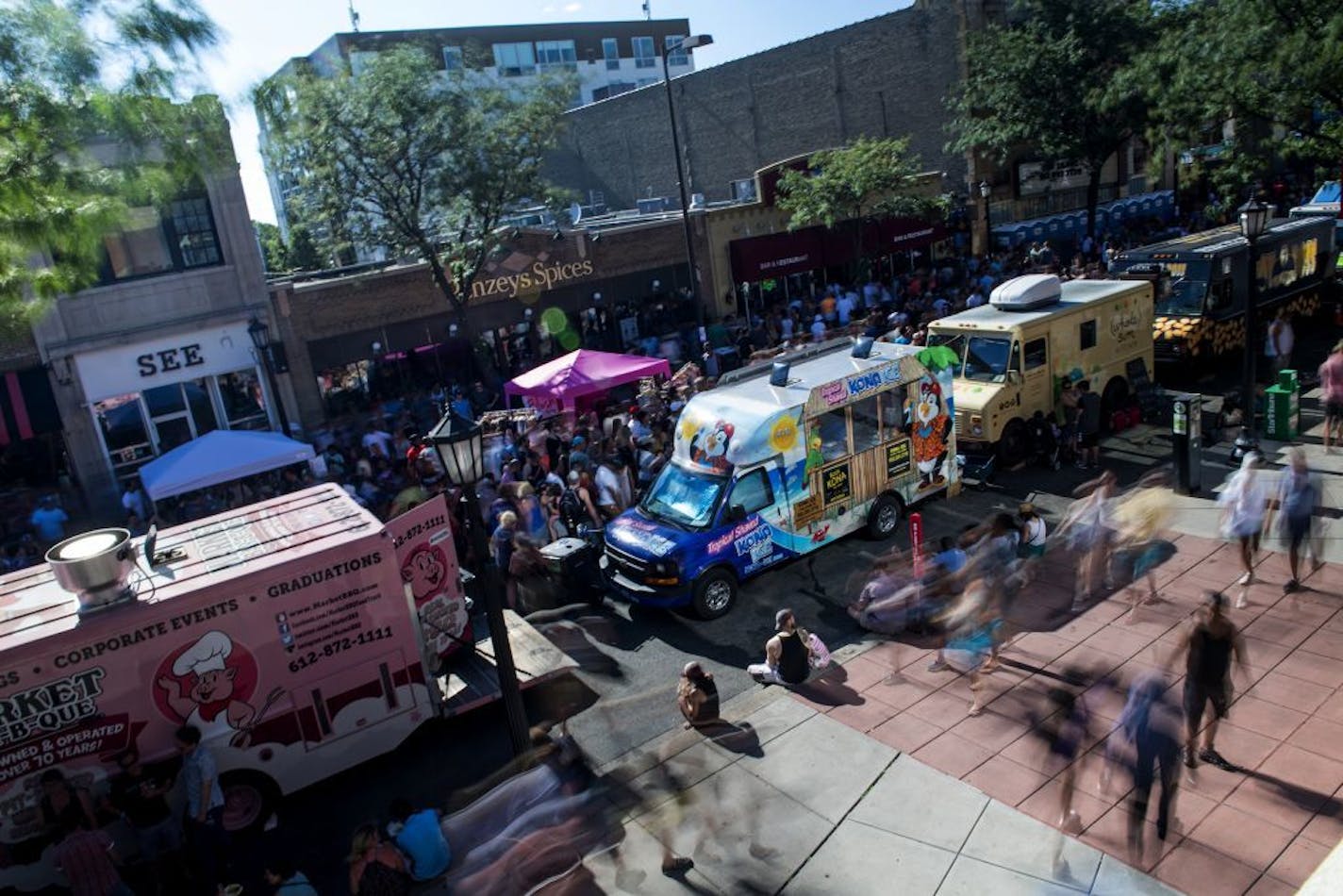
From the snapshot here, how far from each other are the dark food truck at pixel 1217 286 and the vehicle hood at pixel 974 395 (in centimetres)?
565

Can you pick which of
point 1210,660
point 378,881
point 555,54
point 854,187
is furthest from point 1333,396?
point 555,54

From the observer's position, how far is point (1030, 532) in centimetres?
1100

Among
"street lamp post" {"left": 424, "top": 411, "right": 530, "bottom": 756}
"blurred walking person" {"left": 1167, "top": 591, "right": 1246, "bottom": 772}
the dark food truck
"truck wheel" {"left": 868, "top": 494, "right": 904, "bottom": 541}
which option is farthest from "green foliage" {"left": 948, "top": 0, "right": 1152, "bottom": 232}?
"street lamp post" {"left": 424, "top": 411, "right": 530, "bottom": 756}

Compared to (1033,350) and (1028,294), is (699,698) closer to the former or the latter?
(1033,350)

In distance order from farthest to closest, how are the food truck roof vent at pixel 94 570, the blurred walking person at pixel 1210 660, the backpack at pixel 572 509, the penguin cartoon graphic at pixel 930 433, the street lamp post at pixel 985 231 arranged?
the street lamp post at pixel 985 231 < the backpack at pixel 572 509 < the penguin cartoon graphic at pixel 930 433 < the food truck roof vent at pixel 94 570 < the blurred walking person at pixel 1210 660

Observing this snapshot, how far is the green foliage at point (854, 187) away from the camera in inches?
1094

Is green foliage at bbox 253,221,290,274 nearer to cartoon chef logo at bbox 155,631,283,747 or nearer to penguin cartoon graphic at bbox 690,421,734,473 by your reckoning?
penguin cartoon graphic at bbox 690,421,734,473

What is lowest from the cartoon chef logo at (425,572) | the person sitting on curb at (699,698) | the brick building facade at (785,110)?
the person sitting on curb at (699,698)

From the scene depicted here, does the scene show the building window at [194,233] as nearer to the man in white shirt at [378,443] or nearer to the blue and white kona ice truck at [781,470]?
the man in white shirt at [378,443]

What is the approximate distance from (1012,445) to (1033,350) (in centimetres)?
163

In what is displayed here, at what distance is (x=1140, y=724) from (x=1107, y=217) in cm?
3810

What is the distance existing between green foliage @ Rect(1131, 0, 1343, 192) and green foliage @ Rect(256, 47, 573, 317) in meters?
15.3

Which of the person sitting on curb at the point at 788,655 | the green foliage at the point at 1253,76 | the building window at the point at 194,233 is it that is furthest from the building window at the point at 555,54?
the person sitting on curb at the point at 788,655

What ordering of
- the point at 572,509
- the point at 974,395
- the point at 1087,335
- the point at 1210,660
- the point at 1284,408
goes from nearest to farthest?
the point at 1210,660
the point at 572,509
the point at 1284,408
the point at 974,395
the point at 1087,335
